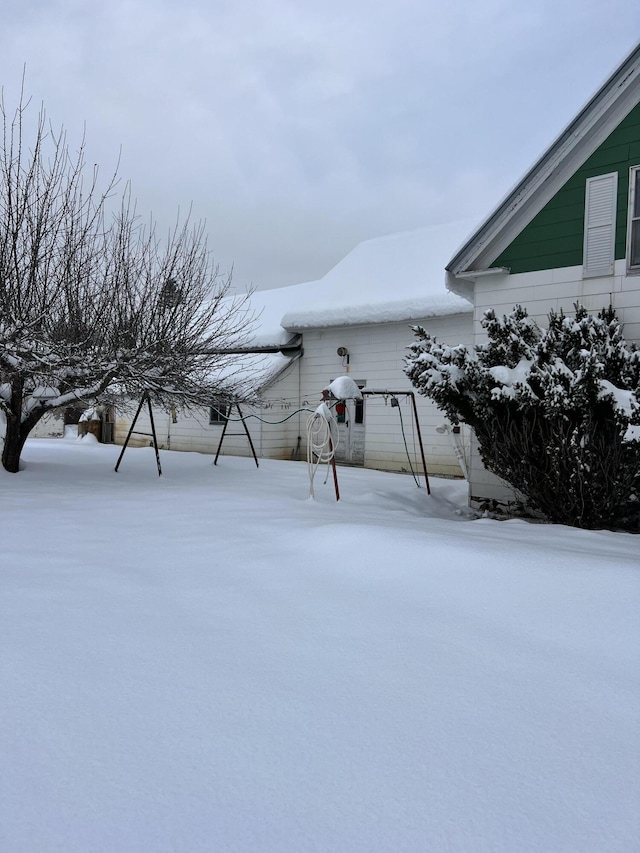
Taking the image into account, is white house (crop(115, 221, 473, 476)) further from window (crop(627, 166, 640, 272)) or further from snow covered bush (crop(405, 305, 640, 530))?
snow covered bush (crop(405, 305, 640, 530))

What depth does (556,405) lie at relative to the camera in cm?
577

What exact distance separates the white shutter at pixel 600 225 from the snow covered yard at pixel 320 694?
397 centimetres

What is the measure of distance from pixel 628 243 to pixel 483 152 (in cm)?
4602

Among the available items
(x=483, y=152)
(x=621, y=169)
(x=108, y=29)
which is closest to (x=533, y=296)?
(x=621, y=169)

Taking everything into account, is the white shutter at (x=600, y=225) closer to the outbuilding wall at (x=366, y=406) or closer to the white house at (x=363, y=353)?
the white house at (x=363, y=353)

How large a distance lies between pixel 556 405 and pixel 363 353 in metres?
7.73

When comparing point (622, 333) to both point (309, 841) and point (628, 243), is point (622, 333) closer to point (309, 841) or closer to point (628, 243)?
point (628, 243)

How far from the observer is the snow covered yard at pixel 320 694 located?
1634 millimetres

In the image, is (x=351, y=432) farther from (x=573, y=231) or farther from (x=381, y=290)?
(x=573, y=231)

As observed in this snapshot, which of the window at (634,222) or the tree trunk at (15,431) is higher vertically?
the window at (634,222)

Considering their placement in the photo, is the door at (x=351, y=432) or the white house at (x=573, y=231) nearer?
the white house at (x=573, y=231)

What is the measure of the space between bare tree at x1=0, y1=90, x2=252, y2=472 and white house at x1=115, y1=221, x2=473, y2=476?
2.69 m

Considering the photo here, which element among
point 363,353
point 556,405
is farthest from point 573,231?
point 363,353

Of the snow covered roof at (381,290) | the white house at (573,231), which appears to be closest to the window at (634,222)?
the white house at (573,231)
